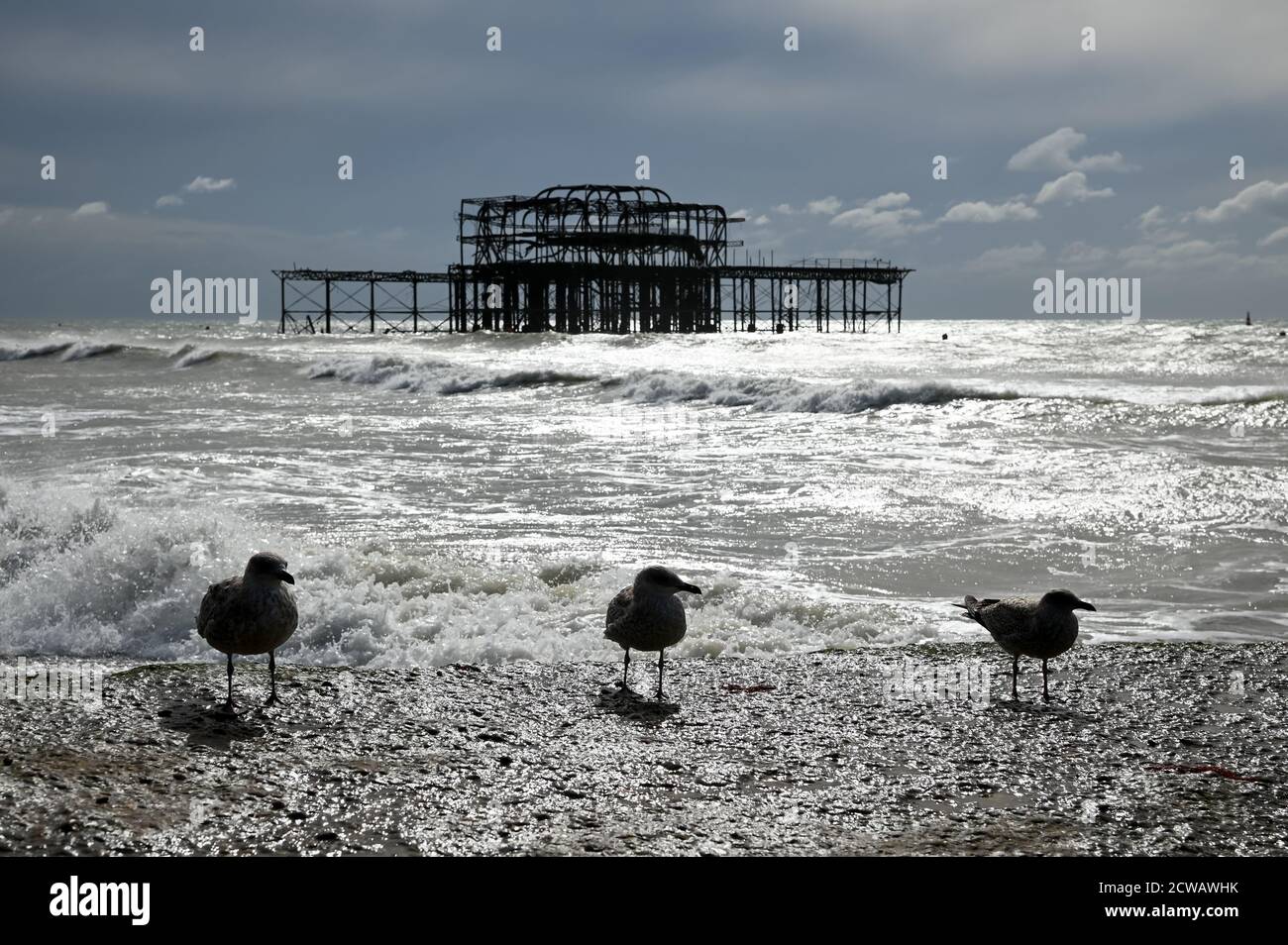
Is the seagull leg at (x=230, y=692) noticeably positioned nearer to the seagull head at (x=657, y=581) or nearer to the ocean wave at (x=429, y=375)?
the seagull head at (x=657, y=581)

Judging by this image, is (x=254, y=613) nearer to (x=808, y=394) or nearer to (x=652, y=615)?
(x=652, y=615)

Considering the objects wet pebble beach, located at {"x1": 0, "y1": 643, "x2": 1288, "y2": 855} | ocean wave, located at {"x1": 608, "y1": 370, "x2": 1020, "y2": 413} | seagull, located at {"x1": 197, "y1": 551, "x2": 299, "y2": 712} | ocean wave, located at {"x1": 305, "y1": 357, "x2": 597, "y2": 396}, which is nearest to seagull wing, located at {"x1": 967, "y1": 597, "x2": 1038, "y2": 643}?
wet pebble beach, located at {"x1": 0, "y1": 643, "x2": 1288, "y2": 855}

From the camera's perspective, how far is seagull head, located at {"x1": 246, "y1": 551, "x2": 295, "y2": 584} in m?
5.75

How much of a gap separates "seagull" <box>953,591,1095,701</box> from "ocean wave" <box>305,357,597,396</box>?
25465 millimetres

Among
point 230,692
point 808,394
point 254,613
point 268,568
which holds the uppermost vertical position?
point 808,394

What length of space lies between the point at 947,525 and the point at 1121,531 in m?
1.60

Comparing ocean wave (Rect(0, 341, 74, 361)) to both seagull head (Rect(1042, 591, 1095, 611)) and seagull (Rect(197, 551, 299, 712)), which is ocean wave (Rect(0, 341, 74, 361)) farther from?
seagull head (Rect(1042, 591, 1095, 611))

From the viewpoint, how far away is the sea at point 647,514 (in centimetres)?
779

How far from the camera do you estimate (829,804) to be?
453 cm

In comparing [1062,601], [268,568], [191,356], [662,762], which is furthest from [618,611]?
[191,356]

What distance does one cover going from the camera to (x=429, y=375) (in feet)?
108

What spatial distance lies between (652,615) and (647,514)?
5.53 meters

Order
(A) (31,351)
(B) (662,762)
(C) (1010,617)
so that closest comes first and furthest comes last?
(B) (662,762) → (C) (1010,617) → (A) (31,351)
